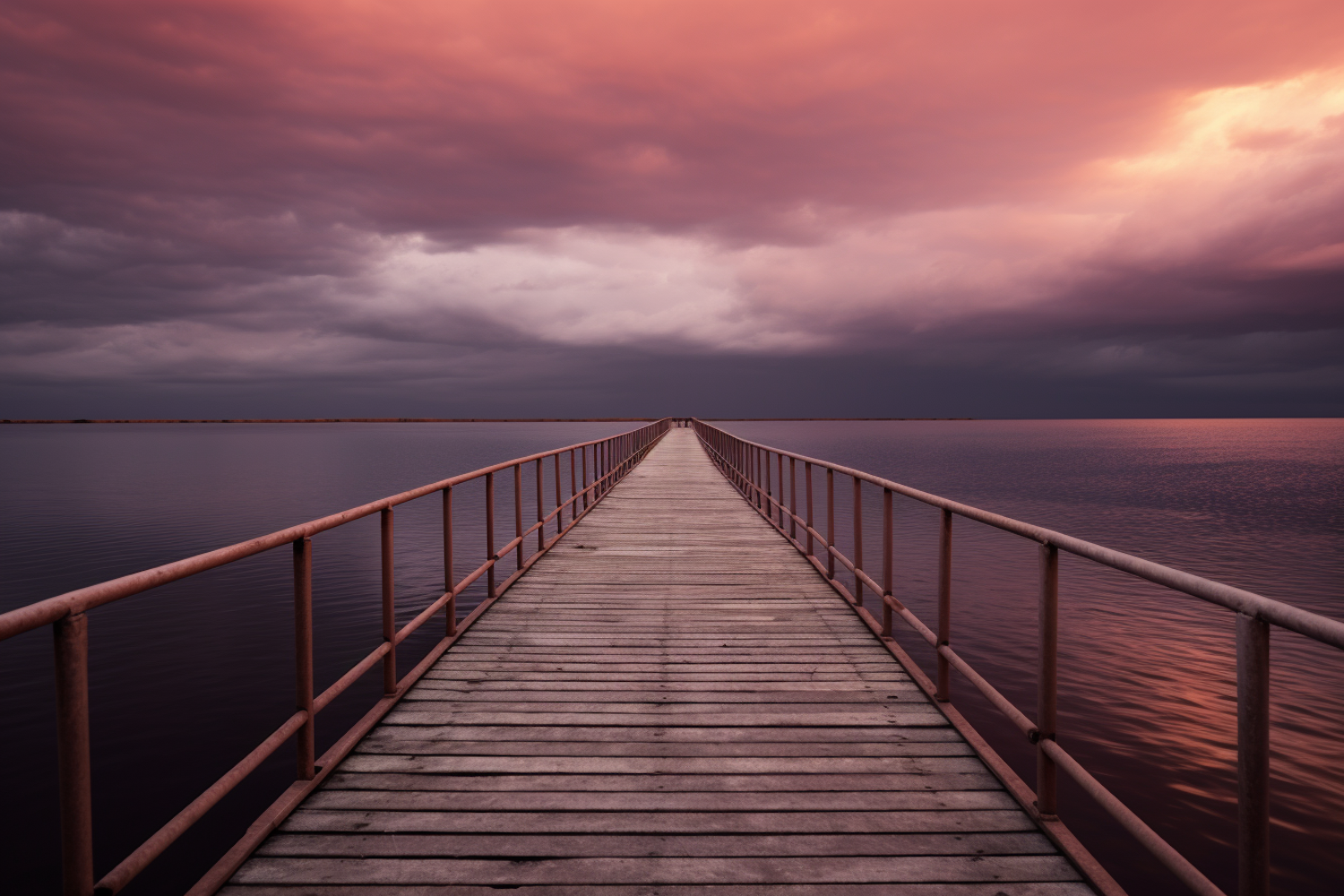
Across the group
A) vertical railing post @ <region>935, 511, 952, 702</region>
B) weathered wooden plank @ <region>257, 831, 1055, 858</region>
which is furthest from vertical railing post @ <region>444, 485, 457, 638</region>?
vertical railing post @ <region>935, 511, 952, 702</region>

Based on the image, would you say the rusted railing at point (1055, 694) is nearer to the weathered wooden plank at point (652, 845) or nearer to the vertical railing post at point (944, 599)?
the vertical railing post at point (944, 599)

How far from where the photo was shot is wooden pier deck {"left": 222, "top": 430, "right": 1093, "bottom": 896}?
2.60 m

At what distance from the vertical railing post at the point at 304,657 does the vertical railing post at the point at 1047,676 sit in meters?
2.83

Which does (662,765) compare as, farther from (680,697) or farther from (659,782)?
(680,697)

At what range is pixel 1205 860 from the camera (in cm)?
598

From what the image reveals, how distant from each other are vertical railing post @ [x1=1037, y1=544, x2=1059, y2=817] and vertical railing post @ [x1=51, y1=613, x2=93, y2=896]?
299 cm

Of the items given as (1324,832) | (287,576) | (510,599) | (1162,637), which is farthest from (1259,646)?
(287,576)

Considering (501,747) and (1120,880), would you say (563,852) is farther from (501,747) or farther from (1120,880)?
(1120,880)

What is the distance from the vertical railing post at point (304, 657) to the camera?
3.03 meters

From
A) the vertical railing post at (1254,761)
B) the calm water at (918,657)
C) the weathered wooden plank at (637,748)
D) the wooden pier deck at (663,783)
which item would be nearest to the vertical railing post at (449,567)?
the wooden pier deck at (663,783)

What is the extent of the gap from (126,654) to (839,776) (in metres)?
11.7

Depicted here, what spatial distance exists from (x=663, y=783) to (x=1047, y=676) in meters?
1.59

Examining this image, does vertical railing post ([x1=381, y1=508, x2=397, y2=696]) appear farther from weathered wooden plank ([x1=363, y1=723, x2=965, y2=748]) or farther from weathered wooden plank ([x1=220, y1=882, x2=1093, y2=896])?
weathered wooden plank ([x1=220, y1=882, x2=1093, y2=896])

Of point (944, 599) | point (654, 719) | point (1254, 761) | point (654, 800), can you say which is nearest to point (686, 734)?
point (654, 719)
